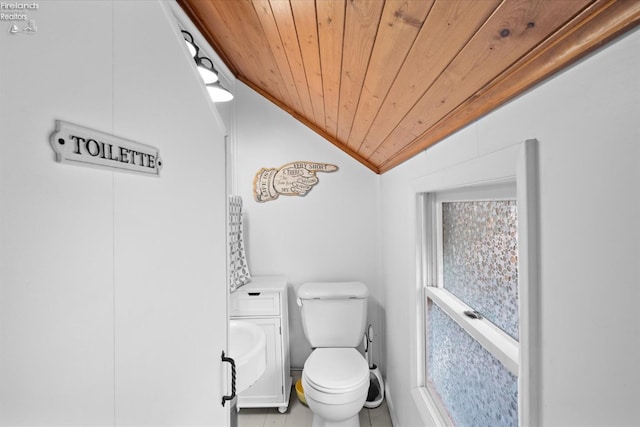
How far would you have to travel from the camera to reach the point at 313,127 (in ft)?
7.84

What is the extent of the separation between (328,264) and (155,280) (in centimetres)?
192

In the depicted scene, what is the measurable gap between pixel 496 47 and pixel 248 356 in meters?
1.37

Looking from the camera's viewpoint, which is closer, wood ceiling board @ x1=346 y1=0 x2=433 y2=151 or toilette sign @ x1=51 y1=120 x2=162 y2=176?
toilette sign @ x1=51 y1=120 x2=162 y2=176

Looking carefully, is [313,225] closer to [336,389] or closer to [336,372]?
[336,372]

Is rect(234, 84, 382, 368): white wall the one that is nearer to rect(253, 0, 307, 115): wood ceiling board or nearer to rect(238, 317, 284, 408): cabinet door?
rect(238, 317, 284, 408): cabinet door

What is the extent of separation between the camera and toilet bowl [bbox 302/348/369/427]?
162 centimetres

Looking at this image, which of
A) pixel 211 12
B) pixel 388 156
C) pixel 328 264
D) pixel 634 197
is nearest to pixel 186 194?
pixel 634 197

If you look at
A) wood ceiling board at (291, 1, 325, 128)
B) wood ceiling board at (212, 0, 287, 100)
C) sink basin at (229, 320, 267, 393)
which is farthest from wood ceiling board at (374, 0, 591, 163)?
sink basin at (229, 320, 267, 393)

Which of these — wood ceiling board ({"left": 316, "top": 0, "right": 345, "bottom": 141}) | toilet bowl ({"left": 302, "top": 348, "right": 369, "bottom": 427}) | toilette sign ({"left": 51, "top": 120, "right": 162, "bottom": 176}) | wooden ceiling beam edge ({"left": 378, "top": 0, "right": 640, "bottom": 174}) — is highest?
wood ceiling board ({"left": 316, "top": 0, "right": 345, "bottom": 141})

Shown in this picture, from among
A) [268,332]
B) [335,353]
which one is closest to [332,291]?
[335,353]

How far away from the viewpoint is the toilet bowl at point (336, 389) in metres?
1.62

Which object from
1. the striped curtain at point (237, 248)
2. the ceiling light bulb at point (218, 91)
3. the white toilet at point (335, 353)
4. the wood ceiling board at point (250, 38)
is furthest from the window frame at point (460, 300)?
the striped curtain at point (237, 248)

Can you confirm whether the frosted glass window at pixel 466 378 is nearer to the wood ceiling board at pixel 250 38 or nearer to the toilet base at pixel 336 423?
the toilet base at pixel 336 423

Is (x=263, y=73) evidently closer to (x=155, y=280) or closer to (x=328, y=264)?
(x=328, y=264)
